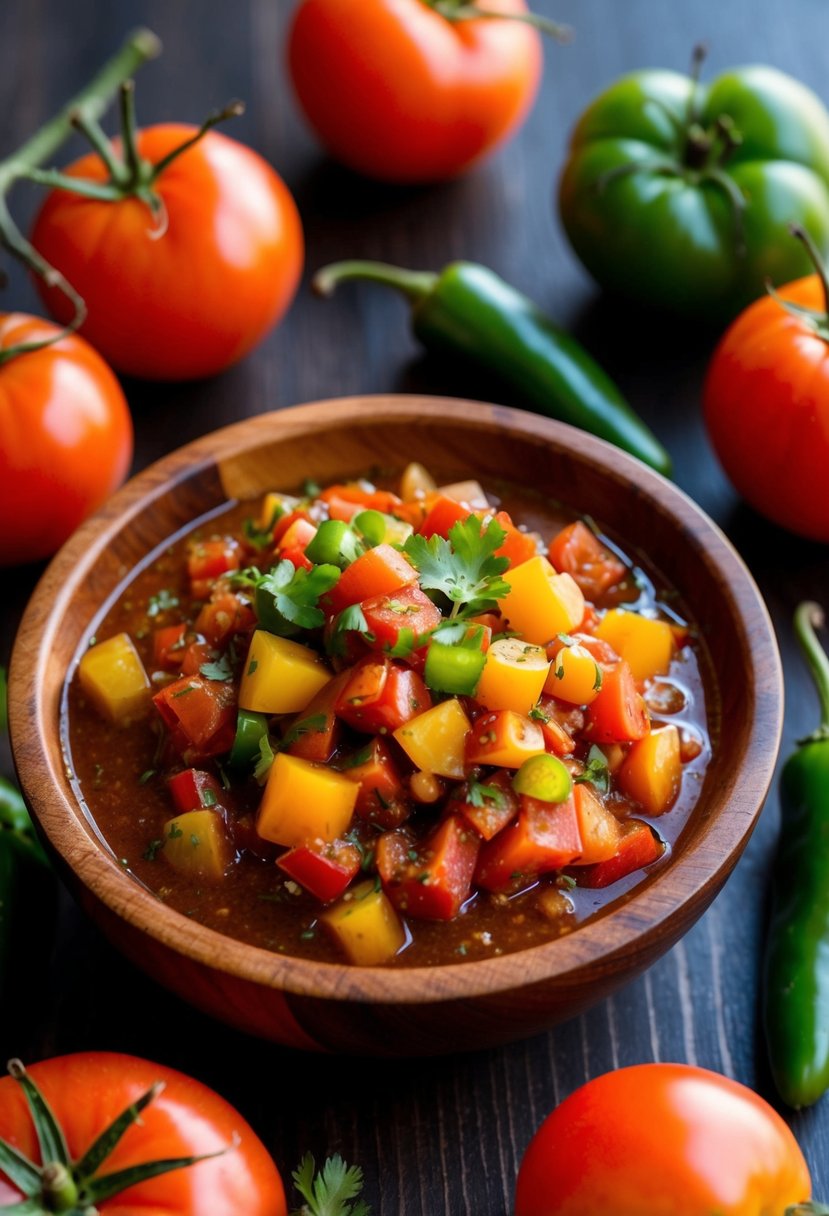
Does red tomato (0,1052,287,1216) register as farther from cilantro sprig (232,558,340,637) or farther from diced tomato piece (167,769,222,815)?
cilantro sprig (232,558,340,637)

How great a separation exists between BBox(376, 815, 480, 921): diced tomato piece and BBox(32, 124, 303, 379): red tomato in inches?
76.6

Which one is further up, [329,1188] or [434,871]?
[434,871]

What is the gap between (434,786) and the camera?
2.64 meters

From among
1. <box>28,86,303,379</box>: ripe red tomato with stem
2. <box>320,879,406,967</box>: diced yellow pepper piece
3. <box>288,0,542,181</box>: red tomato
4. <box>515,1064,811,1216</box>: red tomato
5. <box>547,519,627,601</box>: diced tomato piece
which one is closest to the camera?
<box>515,1064,811,1216</box>: red tomato

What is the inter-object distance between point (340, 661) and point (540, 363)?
1.63 m

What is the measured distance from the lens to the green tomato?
13.3ft

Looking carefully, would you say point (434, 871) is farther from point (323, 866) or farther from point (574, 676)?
point (574, 676)

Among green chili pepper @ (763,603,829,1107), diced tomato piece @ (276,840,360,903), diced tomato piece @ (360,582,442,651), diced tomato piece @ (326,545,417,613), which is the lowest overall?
green chili pepper @ (763,603,829,1107)

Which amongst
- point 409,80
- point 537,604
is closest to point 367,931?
point 537,604

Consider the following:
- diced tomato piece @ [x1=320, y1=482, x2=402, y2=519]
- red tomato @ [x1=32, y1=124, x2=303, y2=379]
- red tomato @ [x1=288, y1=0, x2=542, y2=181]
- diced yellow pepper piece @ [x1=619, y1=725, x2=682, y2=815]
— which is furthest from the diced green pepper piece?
red tomato @ [x1=288, y1=0, x2=542, y2=181]

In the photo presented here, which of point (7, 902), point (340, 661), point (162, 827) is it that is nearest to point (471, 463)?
point (340, 661)

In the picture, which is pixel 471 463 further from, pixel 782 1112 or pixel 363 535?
pixel 782 1112

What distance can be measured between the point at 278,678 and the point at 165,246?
1699mm

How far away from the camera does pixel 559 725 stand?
2.76 meters
